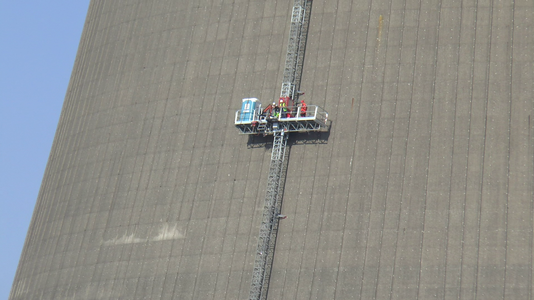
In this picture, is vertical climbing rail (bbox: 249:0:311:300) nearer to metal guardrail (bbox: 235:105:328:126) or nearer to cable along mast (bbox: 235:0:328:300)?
cable along mast (bbox: 235:0:328:300)

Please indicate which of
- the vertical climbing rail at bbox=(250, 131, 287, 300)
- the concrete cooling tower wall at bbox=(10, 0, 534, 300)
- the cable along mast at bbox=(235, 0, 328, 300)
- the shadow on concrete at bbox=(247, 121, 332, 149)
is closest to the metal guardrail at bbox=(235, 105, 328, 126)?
the cable along mast at bbox=(235, 0, 328, 300)

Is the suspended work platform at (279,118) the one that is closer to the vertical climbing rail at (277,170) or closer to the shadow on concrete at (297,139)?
the shadow on concrete at (297,139)

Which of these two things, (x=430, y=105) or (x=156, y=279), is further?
(x=156, y=279)

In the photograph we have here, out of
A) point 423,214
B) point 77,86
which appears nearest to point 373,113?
point 423,214

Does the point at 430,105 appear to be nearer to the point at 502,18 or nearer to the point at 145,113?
the point at 502,18

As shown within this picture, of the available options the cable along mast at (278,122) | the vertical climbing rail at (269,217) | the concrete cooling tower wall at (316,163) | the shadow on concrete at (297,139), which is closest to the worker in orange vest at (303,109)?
the cable along mast at (278,122)
